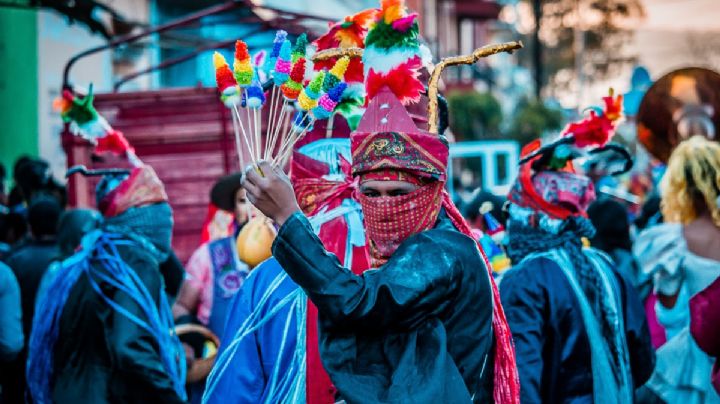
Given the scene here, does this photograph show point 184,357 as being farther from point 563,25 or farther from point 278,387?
point 563,25

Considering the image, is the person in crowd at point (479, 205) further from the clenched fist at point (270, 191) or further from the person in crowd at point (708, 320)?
the clenched fist at point (270, 191)

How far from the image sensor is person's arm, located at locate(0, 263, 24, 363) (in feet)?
18.5

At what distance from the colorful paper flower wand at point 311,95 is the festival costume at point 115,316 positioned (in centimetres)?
199

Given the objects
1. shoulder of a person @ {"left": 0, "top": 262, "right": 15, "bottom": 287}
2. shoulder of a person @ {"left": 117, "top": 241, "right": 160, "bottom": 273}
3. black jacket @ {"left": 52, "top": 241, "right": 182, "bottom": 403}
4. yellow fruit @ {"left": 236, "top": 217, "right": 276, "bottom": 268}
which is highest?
yellow fruit @ {"left": 236, "top": 217, "right": 276, "bottom": 268}

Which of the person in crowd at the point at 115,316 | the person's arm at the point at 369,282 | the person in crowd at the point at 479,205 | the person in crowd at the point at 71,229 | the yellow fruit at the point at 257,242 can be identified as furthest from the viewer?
the person in crowd at the point at 479,205

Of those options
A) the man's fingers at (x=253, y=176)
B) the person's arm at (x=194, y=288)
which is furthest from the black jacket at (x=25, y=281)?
the man's fingers at (x=253, y=176)

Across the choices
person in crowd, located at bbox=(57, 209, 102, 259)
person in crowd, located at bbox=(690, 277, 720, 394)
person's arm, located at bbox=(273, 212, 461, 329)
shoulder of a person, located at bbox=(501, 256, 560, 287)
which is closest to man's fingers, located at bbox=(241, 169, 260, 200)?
person's arm, located at bbox=(273, 212, 461, 329)

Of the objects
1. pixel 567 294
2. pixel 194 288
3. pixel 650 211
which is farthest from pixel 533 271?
pixel 650 211

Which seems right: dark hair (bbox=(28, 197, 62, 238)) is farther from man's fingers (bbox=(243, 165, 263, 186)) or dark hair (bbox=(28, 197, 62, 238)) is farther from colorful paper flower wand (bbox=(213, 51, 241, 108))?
man's fingers (bbox=(243, 165, 263, 186))

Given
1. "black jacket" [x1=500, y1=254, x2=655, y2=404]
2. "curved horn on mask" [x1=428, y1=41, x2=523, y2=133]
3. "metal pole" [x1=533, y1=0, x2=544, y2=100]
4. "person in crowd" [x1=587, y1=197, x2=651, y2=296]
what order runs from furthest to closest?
"metal pole" [x1=533, y1=0, x2=544, y2=100] < "person in crowd" [x1=587, y1=197, x2=651, y2=296] < "black jacket" [x1=500, y1=254, x2=655, y2=404] < "curved horn on mask" [x1=428, y1=41, x2=523, y2=133]

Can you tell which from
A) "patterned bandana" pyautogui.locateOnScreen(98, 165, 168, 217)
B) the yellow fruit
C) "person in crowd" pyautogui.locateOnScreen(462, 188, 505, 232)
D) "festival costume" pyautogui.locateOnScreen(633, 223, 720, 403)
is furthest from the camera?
"person in crowd" pyautogui.locateOnScreen(462, 188, 505, 232)

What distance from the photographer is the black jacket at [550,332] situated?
4.53m

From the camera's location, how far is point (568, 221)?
191 inches

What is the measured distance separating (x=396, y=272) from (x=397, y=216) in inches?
7.6
